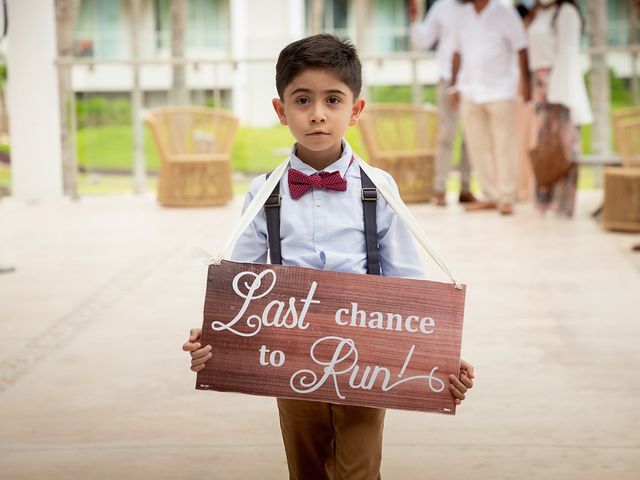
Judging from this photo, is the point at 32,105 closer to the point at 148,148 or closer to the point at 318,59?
the point at 148,148

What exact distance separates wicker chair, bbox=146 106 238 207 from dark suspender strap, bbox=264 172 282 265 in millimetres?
6422

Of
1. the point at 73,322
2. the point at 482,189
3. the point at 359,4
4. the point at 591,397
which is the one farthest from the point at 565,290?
the point at 359,4

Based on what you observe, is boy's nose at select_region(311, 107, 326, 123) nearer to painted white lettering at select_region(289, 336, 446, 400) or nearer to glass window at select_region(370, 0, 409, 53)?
painted white lettering at select_region(289, 336, 446, 400)

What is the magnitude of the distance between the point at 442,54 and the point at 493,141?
0.76 m

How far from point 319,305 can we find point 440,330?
8.4 inches

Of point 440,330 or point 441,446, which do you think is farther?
point 441,446

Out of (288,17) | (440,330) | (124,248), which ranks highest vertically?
(288,17)

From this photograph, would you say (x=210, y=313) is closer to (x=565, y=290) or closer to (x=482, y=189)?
(x=565, y=290)

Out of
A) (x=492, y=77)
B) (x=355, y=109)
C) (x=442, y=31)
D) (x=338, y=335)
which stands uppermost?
(x=442, y=31)

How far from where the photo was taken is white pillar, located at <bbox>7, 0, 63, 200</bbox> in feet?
28.4

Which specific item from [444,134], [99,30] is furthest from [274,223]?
[99,30]

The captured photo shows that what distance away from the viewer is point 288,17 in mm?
11961

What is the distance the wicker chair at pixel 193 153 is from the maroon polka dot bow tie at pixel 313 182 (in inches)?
253

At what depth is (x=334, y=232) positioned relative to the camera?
192 centimetres
